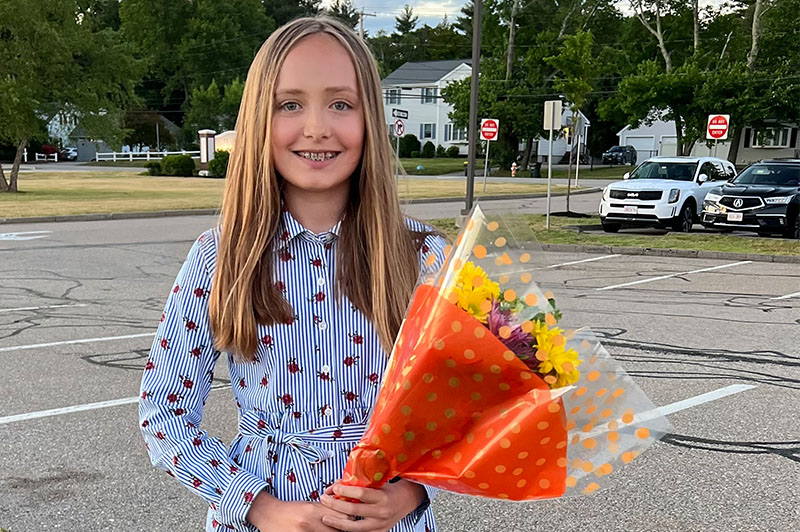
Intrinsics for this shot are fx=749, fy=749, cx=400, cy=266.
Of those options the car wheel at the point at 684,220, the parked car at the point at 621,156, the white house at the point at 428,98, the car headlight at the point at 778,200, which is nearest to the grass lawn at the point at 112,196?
the car wheel at the point at 684,220

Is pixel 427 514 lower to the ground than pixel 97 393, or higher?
higher

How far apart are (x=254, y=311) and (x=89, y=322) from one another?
254 inches

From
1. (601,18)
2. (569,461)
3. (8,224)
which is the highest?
(601,18)

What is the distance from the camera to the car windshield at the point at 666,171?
17781 millimetres

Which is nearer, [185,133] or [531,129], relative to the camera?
[531,129]

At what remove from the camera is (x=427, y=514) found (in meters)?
1.72

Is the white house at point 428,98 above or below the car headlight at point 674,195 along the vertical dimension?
above

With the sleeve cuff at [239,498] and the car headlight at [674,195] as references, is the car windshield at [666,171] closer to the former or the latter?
the car headlight at [674,195]

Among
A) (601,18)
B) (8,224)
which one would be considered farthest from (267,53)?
(601,18)

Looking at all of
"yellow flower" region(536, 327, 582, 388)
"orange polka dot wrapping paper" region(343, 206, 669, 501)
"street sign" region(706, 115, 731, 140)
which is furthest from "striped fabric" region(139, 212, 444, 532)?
"street sign" region(706, 115, 731, 140)

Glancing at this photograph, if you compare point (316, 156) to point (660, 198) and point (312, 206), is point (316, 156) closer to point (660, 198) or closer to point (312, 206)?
point (312, 206)

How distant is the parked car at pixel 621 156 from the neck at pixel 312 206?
59285mm

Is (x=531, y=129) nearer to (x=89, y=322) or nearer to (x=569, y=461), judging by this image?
(x=89, y=322)

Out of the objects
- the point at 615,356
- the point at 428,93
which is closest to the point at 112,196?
the point at 615,356
